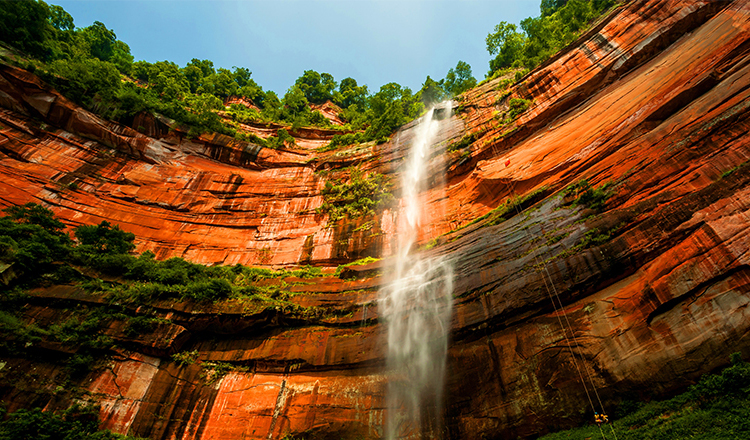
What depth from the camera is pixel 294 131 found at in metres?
27.2

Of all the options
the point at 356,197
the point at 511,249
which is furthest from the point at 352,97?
the point at 511,249

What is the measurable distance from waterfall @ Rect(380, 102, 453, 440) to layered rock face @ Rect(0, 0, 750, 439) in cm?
41

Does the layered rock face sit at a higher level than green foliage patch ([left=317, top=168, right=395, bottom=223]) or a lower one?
lower

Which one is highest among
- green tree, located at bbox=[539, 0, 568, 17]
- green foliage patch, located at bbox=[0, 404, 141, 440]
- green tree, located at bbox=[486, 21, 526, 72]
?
green tree, located at bbox=[539, 0, 568, 17]

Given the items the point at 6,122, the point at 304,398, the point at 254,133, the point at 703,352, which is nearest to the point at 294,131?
the point at 254,133

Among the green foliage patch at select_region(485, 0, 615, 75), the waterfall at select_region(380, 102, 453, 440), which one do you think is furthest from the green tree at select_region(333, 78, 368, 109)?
the waterfall at select_region(380, 102, 453, 440)

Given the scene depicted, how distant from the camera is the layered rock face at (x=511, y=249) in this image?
298 inches

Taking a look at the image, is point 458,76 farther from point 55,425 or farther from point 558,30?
point 55,425

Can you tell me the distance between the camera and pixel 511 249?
1112cm

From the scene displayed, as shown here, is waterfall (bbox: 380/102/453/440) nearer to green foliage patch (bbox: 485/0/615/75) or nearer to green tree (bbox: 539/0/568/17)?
green foliage patch (bbox: 485/0/615/75)

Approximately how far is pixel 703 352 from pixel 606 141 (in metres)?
8.26

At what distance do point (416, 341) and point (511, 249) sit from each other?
468 cm

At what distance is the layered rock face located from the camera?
7.56m

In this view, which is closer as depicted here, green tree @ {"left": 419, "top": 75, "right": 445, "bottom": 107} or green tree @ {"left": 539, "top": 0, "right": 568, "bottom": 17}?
green tree @ {"left": 419, "top": 75, "right": 445, "bottom": 107}
